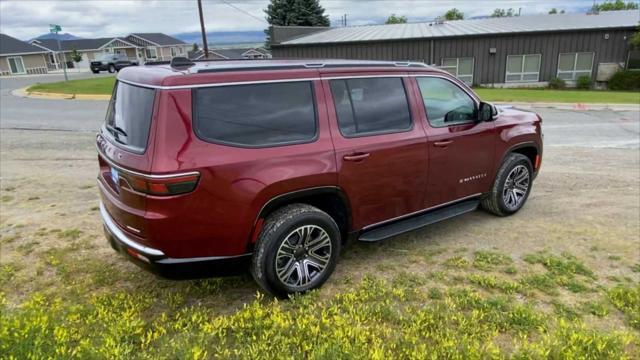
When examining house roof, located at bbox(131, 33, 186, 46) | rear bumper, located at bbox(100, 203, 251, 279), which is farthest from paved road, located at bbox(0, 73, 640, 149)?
house roof, located at bbox(131, 33, 186, 46)

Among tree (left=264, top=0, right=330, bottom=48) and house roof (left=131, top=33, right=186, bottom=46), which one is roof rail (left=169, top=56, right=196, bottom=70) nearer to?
Answer: tree (left=264, top=0, right=330, bottom=48)

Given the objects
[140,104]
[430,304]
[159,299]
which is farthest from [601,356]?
[140,104]

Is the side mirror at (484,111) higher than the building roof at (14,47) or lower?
lower

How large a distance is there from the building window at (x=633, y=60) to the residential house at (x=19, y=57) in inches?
2537

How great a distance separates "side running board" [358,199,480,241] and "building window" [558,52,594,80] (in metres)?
28.9

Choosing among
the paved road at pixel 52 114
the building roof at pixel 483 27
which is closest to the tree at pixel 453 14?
the building roof at pixel 483 27

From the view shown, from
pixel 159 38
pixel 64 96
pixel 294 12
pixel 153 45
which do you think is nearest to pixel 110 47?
pixel 153 45

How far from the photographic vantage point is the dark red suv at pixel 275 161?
302 centimetres

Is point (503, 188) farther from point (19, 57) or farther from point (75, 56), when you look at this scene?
point (75, 56)

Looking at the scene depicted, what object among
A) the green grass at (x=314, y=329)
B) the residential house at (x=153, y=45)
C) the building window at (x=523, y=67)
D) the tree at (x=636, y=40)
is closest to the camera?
the green grass at (x=314, y=329)

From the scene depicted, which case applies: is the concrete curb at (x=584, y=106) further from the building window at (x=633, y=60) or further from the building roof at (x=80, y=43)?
the building roof at (x=80, y=43)

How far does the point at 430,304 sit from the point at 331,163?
4.46 ft

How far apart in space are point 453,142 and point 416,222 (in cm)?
90

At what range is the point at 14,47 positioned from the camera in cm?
5734
